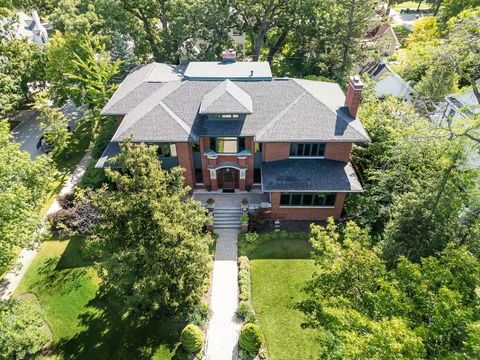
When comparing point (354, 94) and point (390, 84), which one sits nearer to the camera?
point (354, 94)

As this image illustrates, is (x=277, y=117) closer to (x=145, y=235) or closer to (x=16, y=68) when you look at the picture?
(x=145, y=235)

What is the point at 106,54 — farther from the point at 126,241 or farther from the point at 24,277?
the point at 126,241

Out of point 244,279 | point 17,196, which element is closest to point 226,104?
point 244,279

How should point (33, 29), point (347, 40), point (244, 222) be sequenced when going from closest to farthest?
point (244, 222) < point (347, 40) < point (33, 29)

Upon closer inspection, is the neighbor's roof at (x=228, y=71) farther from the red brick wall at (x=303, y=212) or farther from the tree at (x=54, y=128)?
the tree at (x=54, y=128)

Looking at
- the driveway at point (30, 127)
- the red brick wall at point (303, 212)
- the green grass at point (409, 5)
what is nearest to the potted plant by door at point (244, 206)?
the red brick wall at point (303, 212)
